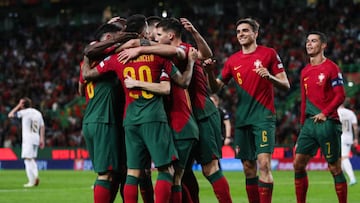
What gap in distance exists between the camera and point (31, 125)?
2286 cm

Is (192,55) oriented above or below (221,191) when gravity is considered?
above

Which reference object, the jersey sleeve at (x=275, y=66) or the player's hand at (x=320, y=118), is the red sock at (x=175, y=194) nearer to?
the jersey sleeve at (x=275, y=66)

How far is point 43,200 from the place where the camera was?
54.6 feet

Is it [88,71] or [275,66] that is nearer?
[88,71]

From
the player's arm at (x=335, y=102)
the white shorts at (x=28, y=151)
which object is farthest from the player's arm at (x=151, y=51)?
the white shorts at (x=28, y=151)

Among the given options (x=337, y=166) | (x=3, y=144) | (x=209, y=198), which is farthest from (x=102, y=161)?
(x=3, y=144)

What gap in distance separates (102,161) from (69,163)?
24.8 m

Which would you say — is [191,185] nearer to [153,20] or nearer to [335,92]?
[153,20]

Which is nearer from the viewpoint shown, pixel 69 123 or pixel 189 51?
pixel 189 51

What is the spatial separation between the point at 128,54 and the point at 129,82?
33 cm

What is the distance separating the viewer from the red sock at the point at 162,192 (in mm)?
9938

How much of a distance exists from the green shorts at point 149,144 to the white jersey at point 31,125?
12834mm

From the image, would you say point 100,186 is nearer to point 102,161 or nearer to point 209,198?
point 102,161

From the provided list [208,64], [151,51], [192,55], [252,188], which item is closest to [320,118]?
[252,188]
